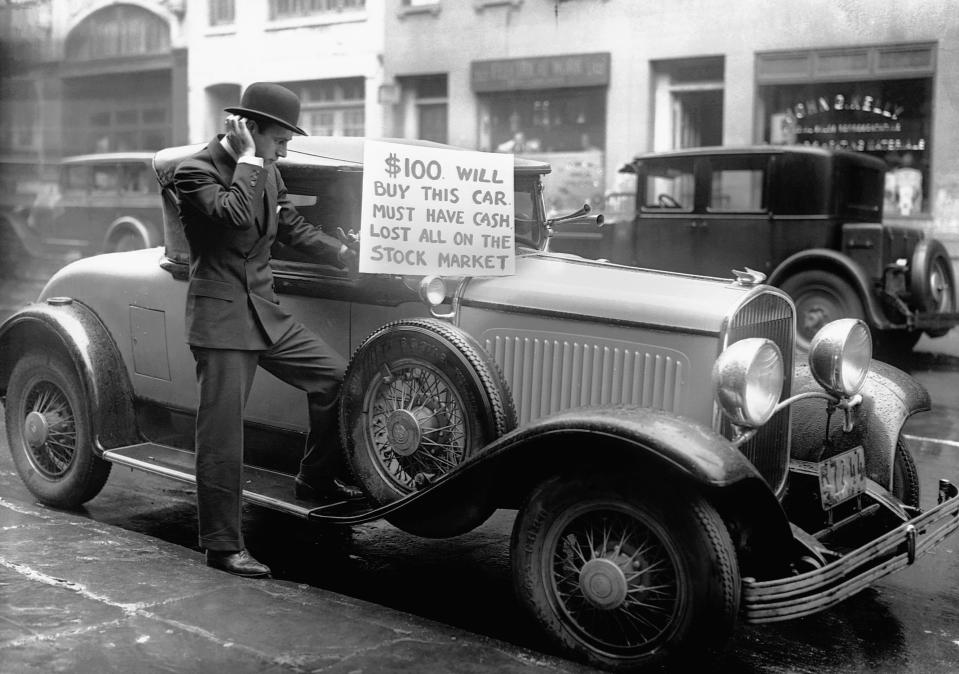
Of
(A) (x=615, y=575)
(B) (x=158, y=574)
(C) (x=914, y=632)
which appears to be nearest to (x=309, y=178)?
(B) (x=158, y=574)

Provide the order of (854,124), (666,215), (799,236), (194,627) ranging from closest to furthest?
(194,627), (799,236), (666,215), (854,124)

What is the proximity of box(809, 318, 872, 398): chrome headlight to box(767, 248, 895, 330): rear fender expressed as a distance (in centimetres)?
587

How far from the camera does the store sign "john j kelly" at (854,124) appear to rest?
1310 centimetres

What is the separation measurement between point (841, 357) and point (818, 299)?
642 centimetres

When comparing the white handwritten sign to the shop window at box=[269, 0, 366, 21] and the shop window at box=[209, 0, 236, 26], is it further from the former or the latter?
the shop window at box=[269, 0, 366, 21]

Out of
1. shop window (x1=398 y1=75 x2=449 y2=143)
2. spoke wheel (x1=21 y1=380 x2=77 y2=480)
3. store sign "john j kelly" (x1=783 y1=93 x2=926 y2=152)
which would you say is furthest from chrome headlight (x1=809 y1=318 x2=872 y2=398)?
shop window (x1=398 y1=75 x2=449 y2=143)

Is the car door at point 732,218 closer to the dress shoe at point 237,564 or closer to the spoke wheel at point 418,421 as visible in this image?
the spoke wheel at point 418,421

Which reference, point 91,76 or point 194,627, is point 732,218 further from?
point 194,627

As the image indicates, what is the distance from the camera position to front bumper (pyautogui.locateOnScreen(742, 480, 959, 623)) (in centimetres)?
283

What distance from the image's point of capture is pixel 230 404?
12.0 feet

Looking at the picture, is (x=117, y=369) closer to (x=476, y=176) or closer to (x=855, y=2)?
(x=476, y=176)

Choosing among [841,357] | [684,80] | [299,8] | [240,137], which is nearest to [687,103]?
[684,80]

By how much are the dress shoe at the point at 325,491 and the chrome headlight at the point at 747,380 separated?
140cm

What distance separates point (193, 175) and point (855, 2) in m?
12.1
